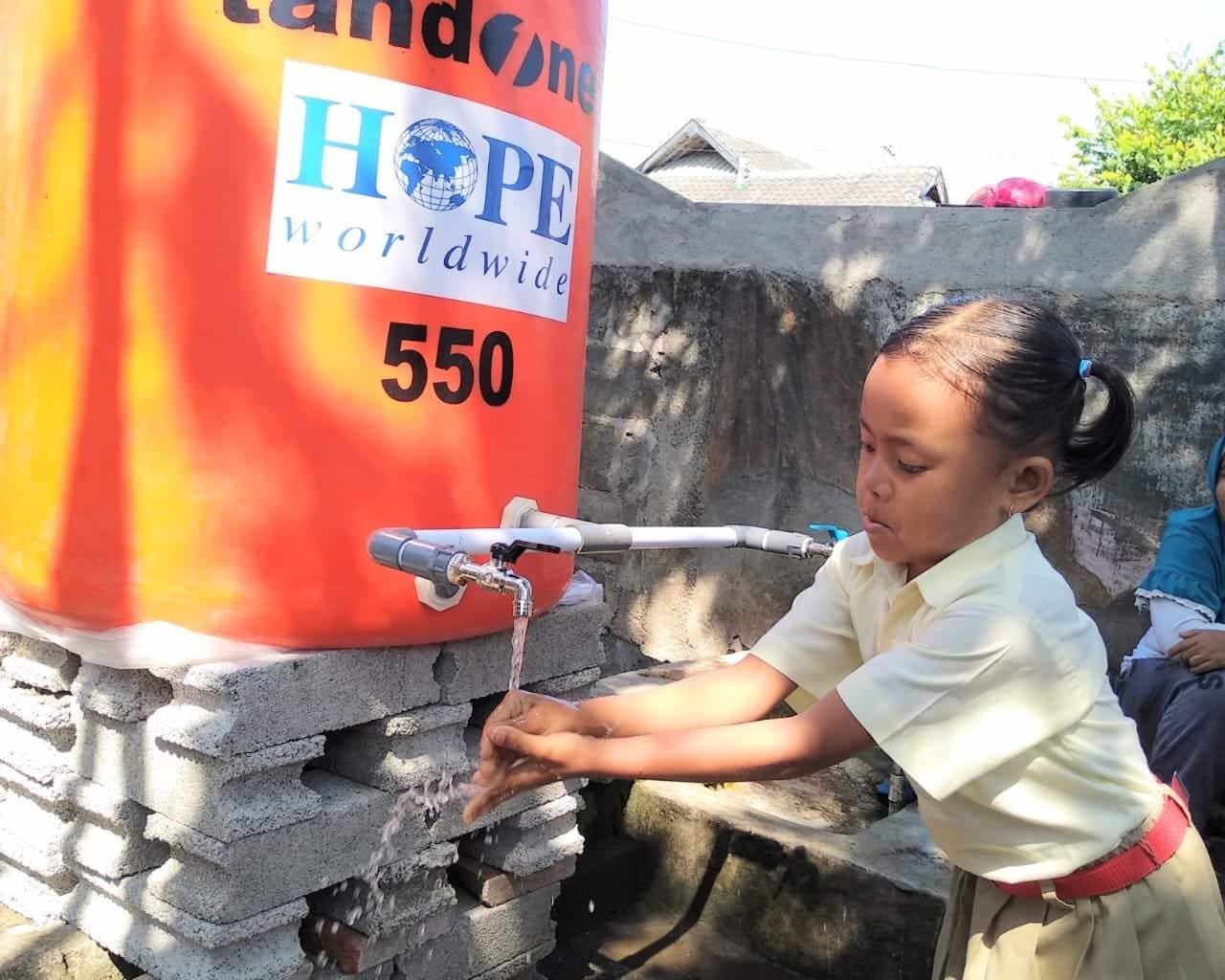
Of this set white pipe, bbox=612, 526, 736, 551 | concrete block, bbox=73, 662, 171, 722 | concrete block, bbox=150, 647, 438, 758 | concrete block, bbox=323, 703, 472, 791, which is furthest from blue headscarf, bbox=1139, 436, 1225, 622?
concrete block, bbox=73, 662, 171, 722

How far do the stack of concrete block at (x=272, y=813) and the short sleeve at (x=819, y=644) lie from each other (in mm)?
662

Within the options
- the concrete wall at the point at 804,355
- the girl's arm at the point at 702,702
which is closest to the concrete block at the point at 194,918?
the girl's arm at the point at 702,702

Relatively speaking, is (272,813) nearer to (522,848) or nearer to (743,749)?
(522,848)

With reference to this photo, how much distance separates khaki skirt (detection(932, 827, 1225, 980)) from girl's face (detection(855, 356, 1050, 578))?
453 mm

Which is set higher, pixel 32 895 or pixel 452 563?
pixel 452 563

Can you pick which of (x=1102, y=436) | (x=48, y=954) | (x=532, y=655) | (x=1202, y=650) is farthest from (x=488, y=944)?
(x=1202, y=650)

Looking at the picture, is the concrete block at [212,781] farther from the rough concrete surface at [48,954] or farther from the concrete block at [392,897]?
the rough concrete surface at [48,954]

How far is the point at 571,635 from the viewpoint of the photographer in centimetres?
234

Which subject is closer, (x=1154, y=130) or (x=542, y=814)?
(x=542, y=814)

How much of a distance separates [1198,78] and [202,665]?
24426 mm

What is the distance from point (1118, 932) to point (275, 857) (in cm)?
122

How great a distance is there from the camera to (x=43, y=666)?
2039 mm

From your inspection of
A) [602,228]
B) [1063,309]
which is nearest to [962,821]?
[1063,309]

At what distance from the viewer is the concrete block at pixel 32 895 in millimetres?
2061
